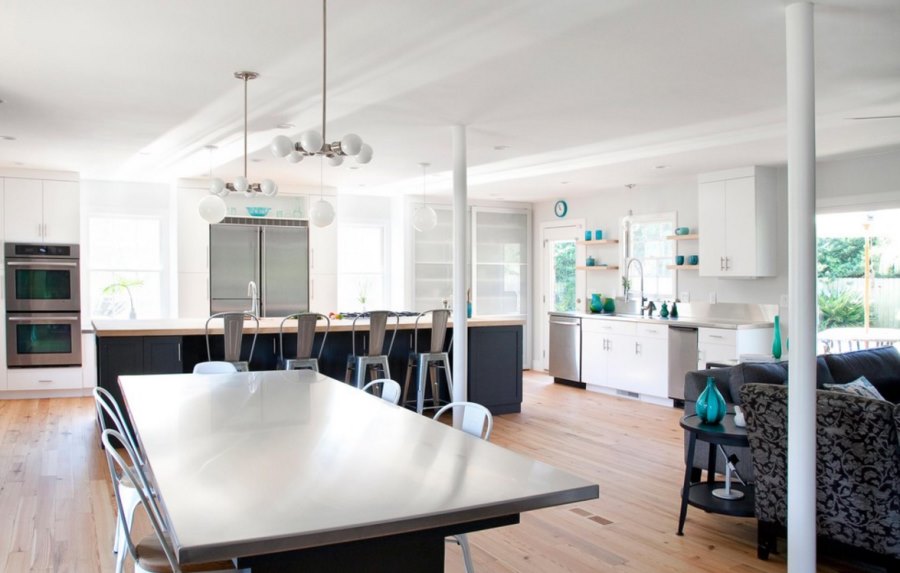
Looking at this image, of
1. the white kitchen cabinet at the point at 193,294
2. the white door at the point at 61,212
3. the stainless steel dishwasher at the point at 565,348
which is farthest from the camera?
the stainless steel dishwasher at the point at 565,348

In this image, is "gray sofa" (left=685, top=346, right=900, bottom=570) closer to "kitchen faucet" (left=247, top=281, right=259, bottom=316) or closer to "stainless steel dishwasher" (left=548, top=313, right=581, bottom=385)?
"stainless steel dishwasher" (left=548, top=313, right=581, bottom=385)

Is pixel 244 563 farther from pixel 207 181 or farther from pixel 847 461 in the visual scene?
pixel 207 181

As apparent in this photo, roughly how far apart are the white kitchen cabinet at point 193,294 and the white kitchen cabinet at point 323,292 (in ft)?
3.97

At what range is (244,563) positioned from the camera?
5.76 ft

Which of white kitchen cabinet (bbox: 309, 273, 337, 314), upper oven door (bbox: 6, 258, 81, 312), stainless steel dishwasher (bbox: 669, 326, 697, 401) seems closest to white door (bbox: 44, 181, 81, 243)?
upper oven door (bbox: 6, 258, 81, 312)

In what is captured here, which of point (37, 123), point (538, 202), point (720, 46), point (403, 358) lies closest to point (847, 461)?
point (720, 46)

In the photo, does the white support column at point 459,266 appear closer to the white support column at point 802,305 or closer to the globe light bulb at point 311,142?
the globe light bulb at point 311,142

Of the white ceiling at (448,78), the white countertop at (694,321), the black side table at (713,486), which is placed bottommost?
the black side table at (713,486)

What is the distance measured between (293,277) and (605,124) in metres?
4.46

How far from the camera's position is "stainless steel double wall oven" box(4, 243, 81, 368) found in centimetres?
755

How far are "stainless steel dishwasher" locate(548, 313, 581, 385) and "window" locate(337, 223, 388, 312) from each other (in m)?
2.36

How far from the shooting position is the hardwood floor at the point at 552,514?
3.35m

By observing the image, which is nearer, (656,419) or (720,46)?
(720,46)

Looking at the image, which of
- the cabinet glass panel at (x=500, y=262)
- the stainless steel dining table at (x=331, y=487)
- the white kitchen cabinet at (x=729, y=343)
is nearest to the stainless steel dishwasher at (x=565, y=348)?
the cabinet glass panel at (x=500, y=262)
